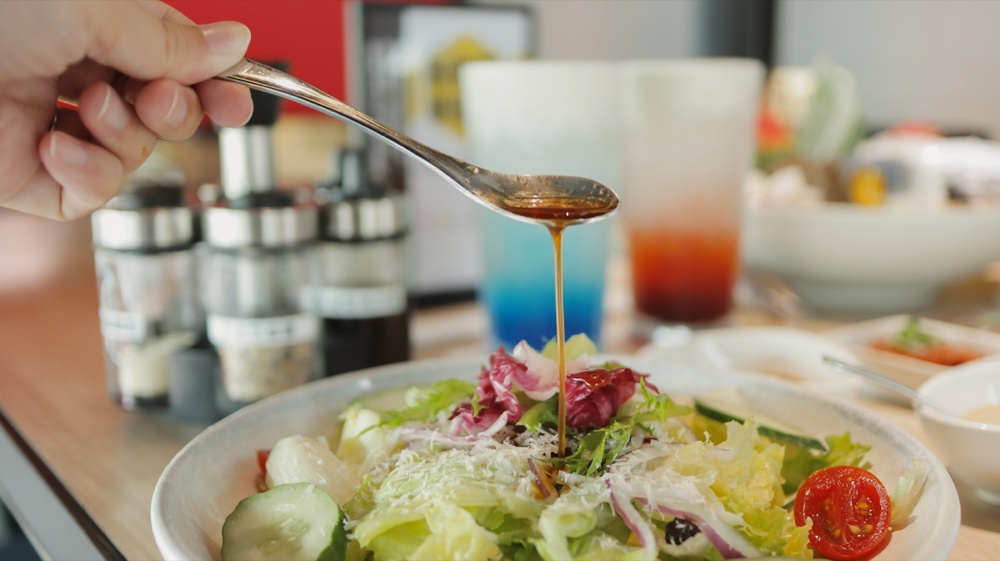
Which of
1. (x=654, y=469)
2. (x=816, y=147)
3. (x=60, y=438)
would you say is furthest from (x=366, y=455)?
(x=816, y=147)

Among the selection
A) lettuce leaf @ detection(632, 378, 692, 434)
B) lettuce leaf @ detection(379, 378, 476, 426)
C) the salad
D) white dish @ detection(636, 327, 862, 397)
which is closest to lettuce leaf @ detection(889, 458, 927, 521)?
the salad

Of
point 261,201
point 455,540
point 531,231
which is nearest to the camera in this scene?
point 455,540

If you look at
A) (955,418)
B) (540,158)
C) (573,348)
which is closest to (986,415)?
(955,418)

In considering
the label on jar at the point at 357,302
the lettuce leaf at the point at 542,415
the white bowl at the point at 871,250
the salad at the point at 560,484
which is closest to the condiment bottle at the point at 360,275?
the label on jar at the point at 357,302

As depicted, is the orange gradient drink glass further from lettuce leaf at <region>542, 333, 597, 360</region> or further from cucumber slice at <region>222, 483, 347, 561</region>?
cucumber slice at <region>222, 483, 347, 561</region>

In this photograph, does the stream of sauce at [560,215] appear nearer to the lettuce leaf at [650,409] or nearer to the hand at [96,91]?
the lettuce leaf at [650,409]

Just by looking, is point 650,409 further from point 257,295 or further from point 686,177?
point 686,177

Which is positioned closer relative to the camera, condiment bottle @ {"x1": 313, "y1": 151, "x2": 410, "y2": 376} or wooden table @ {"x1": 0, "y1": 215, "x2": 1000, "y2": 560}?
wooden table @ {"x1": 0, "y1": 215, "x2": 1000, "y2": 560}
